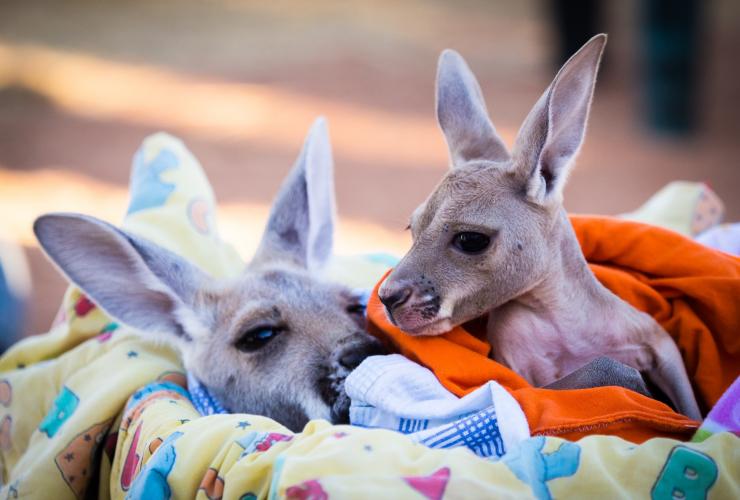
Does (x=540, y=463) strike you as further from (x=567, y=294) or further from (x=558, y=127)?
(x=558, y=127)

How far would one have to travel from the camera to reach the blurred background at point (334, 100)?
18.3ft

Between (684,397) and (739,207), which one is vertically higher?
(684,397)

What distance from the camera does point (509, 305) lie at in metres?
1.85

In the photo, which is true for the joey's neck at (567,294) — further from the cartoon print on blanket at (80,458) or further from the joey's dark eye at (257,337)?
the cartoon print on blanket at (80,458)

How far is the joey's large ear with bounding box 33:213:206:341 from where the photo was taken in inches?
79.5

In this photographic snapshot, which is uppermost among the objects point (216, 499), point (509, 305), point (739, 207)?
point (509, 305)

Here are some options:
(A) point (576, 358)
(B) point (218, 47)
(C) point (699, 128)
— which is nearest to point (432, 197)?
(A) point (576, 358)

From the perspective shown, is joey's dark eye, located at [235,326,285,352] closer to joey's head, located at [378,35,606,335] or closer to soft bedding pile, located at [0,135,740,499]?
soft bedding pile, located at [0,135,740,499]

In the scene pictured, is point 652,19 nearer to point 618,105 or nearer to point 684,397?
point 618,105

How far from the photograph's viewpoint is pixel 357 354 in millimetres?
1930

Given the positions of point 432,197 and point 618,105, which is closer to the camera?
point 432,197

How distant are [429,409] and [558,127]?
653mm

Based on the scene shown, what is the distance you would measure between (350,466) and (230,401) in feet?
2.58

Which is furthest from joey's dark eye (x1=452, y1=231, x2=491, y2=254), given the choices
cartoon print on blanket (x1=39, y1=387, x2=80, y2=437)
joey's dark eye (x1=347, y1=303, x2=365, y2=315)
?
cartoon print on blanket (x1=39, y1=387, x2=80, y2=437)
